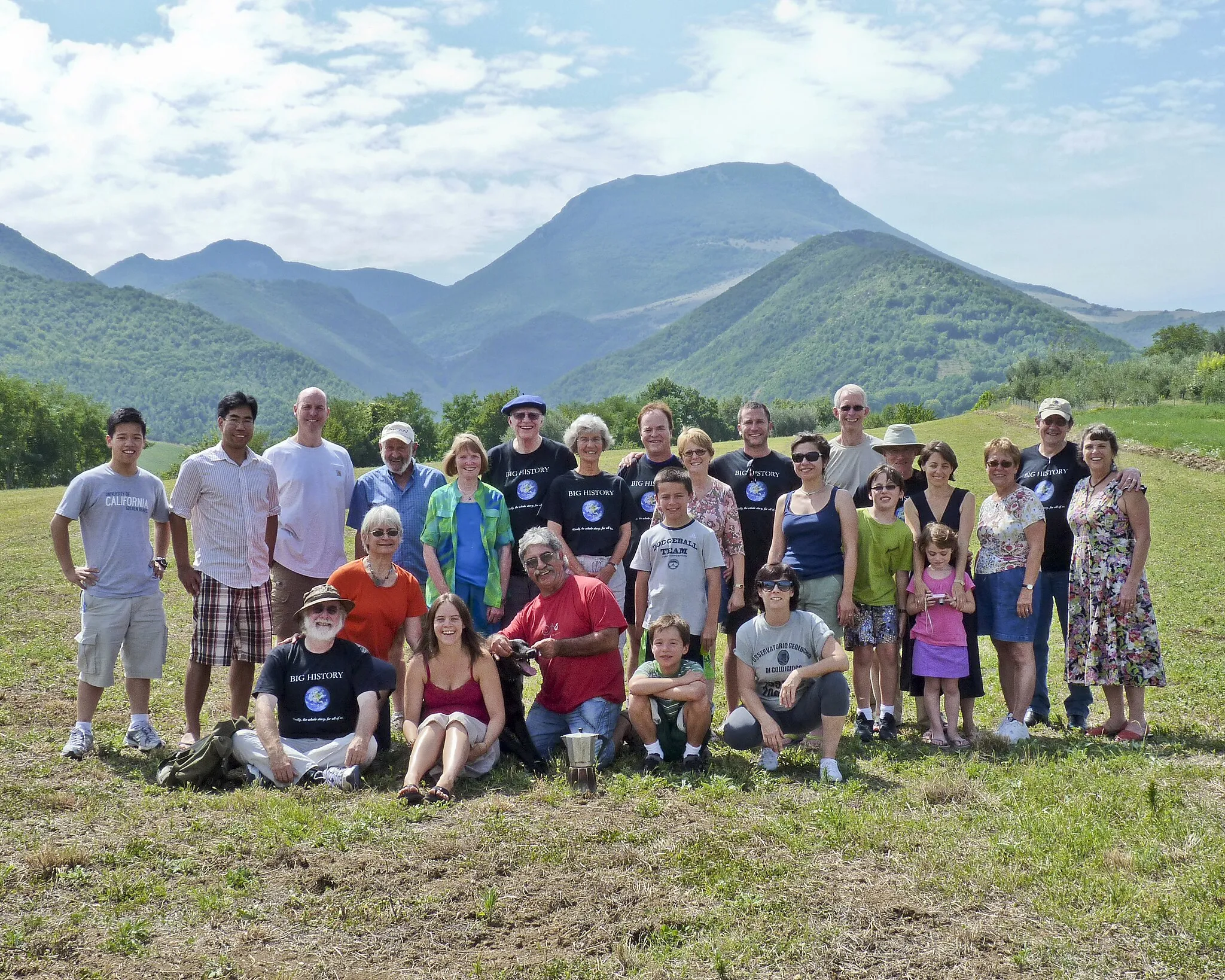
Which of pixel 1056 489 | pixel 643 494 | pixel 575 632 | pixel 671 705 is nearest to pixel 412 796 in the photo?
pixel 575 632

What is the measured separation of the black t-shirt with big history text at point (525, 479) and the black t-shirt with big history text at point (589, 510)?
8.1 inches

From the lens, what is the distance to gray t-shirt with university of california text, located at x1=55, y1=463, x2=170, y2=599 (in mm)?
7141

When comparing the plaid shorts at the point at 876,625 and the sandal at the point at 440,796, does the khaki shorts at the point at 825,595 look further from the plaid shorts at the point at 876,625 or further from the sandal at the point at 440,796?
the sandal at the point at 440,796

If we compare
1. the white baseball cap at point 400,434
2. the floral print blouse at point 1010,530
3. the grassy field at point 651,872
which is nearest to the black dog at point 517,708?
the grassy field at point 651,872

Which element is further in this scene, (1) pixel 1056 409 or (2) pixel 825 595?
(1) pixel 1056 409

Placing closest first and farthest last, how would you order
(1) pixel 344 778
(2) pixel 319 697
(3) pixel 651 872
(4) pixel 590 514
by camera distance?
(3) pixel 651 872
(1) pixel 344 778
(2) pixel 319 697
(4) pixel 590 514

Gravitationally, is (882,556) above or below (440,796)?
above

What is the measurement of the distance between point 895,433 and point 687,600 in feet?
7.31

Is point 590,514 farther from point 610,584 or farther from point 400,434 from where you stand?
point 400,434

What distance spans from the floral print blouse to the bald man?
15.8 ft

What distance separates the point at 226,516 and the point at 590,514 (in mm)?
2669

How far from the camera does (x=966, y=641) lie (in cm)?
732

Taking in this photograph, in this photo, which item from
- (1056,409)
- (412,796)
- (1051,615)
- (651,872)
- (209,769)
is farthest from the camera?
(1051,615)

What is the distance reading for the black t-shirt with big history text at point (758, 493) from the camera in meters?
7.85
